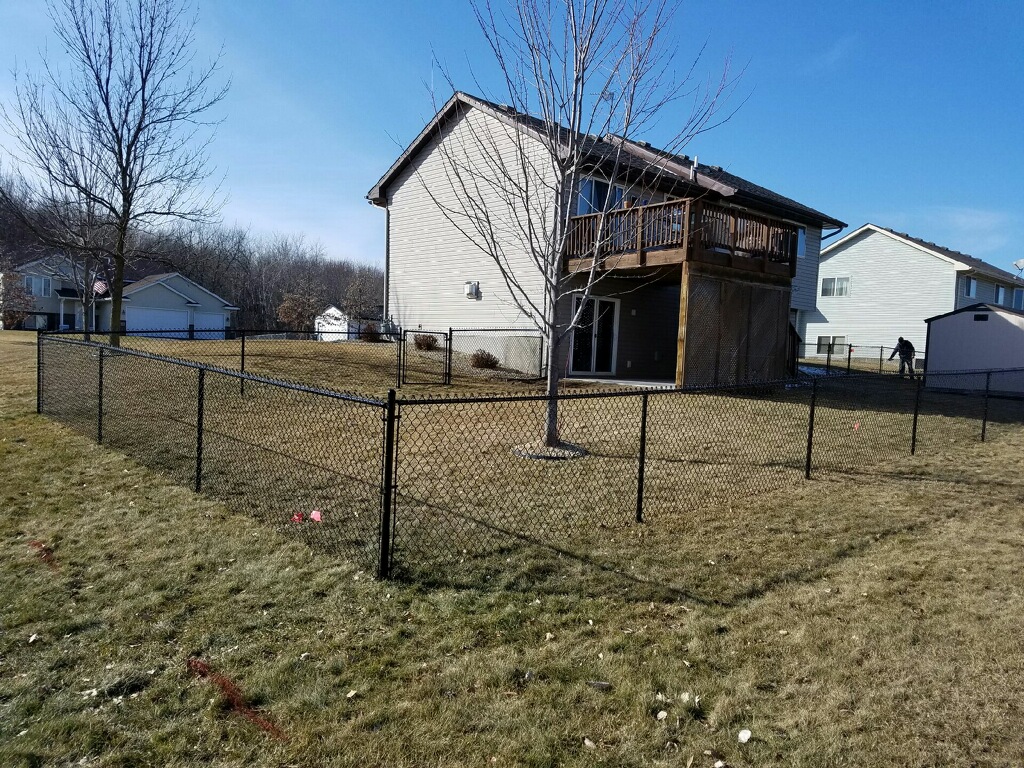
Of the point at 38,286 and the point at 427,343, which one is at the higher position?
the point at 38,286

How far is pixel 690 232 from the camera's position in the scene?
39.1 ft

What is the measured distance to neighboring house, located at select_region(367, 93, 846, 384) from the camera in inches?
484

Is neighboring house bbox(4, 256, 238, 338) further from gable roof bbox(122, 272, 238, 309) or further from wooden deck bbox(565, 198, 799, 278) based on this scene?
wooden deck bbox(565, 198, 799, 278)

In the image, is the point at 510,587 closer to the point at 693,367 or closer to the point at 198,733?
the point at 198,733

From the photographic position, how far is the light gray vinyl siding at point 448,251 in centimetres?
1565

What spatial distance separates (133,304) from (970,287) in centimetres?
4493

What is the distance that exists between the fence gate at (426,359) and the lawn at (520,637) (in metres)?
7.01

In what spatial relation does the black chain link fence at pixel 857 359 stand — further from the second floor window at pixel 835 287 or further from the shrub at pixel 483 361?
the shrub at pixel 483 361

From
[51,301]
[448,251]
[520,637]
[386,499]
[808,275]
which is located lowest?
[520,637]

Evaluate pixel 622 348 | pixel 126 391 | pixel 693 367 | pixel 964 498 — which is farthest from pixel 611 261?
pixel 126 391

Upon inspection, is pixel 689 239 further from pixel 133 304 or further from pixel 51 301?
pixel 51 301

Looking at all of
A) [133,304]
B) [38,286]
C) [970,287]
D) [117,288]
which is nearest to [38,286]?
[38,286]

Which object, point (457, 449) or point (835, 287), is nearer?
point (457, 449)

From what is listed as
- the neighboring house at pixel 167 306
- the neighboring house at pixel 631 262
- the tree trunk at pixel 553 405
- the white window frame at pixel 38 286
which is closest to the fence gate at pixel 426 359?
the neighboring house at pixel 631 262
